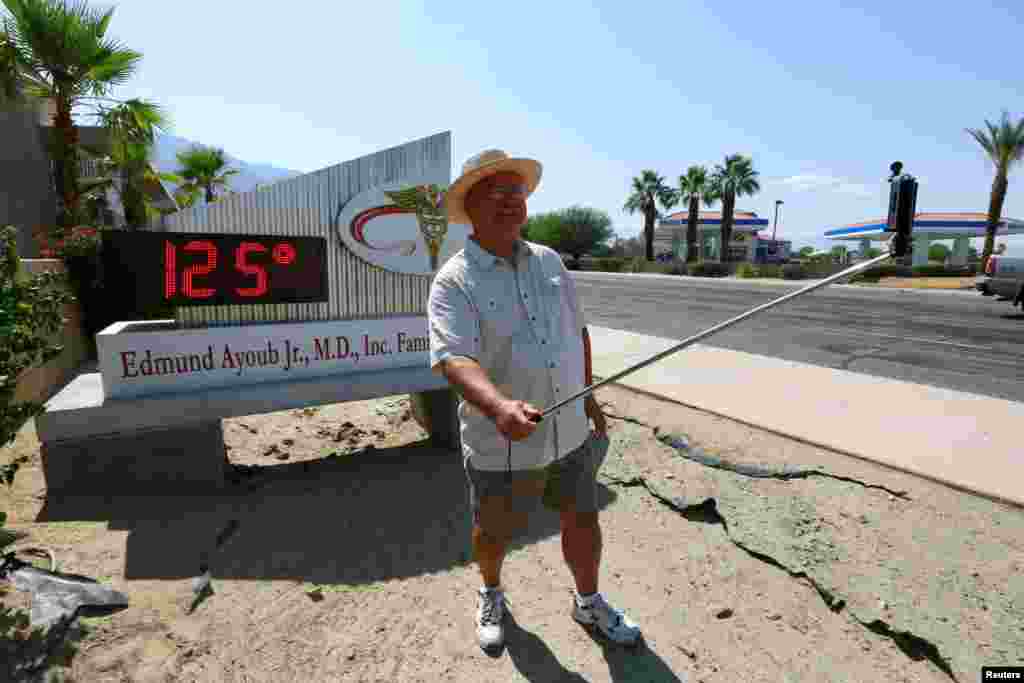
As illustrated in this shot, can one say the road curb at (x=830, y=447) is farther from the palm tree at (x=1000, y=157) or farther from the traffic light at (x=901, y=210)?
the palm tree at (x=1000, y=157)

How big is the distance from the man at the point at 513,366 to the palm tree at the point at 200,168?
24.6 m

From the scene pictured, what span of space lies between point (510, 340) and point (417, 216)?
9.78 ft

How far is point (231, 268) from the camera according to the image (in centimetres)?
419

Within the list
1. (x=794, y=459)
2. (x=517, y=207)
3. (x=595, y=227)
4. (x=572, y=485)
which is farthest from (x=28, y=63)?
(x=595, y=227)

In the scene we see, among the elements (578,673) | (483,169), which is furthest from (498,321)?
(578,673)

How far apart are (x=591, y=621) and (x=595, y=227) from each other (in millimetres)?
58747

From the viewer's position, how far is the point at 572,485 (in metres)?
2.38

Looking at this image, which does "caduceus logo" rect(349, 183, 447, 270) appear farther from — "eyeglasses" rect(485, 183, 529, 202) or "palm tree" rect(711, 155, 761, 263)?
"palm tree" rect(711, 155, 761, 263)

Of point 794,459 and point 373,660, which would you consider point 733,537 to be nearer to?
point 794,459

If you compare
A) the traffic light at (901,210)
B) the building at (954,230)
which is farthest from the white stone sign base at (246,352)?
the building at (954,230)

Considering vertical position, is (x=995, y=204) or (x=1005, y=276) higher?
(x=995, y=204)

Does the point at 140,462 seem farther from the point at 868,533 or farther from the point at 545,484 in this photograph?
the point at 868,533

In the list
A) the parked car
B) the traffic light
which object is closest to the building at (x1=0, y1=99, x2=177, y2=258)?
the traffic light

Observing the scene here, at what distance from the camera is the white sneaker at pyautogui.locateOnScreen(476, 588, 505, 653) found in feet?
8.01
